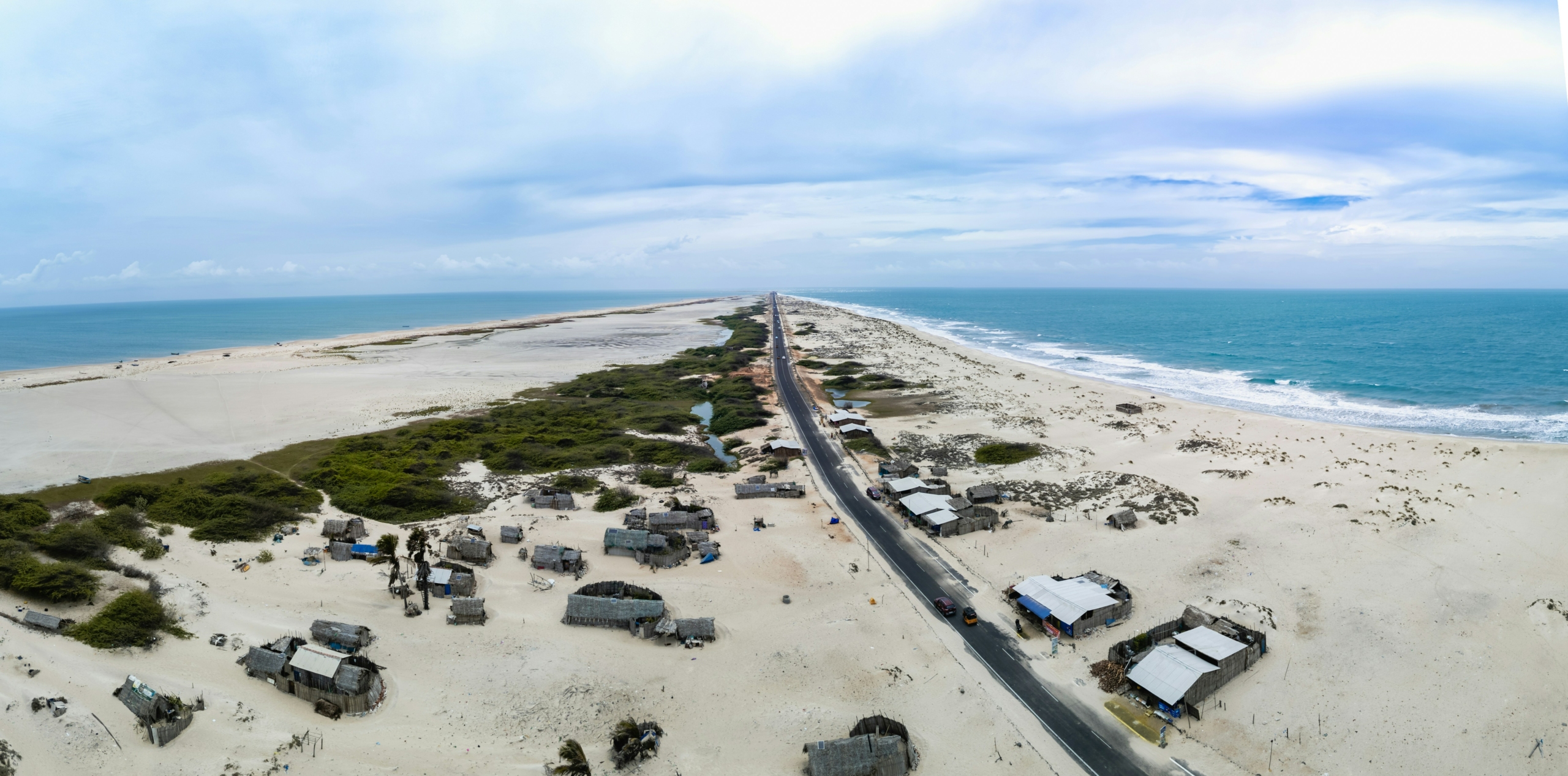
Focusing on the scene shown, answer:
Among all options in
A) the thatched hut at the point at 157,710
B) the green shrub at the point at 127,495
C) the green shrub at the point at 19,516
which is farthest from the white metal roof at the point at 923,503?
the green shrub at the point at 19,516

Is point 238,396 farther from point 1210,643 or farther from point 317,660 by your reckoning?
point 1210,643

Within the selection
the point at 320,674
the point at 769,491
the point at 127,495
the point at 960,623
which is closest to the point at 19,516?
the point at 127,495

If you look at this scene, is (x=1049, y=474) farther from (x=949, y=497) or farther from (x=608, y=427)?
(x=608, y=427)

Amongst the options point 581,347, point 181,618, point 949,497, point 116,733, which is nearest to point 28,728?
point 116,733

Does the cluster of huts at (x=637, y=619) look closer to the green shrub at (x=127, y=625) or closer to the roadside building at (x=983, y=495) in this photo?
the green shrub at (x=127, y=625)

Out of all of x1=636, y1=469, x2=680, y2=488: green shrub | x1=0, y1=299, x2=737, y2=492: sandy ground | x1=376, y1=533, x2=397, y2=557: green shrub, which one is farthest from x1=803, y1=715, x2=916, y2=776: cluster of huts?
x1=0, y1=299, x2=737, y2=492: sandy ground
